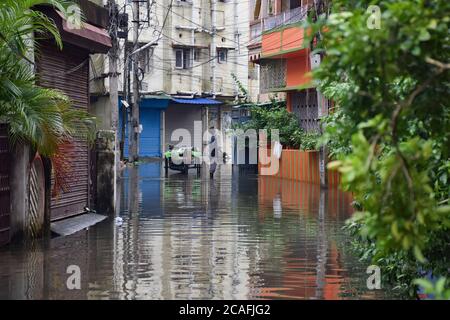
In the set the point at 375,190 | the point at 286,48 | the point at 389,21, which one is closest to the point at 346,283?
the point at 375,190

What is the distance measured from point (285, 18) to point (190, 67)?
724 inches

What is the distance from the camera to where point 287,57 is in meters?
34.3

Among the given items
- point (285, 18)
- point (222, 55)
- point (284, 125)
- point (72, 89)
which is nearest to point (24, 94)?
point (72, 89)

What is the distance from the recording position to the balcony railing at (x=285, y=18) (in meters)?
32.5

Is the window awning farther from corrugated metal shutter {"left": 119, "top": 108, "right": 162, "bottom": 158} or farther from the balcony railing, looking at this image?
corrugated metal shutter {"left": 119, "top": 108, "right": 162, "bottom": 158}

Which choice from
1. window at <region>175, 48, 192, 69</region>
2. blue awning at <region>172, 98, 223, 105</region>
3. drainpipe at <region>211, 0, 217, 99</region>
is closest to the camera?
blue awning at <region>172, 98, 223, 105</region>

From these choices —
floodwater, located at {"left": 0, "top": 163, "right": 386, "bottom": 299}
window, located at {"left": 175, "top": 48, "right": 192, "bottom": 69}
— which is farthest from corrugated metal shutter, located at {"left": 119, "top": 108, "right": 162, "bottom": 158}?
floodwater, located at {"left": 0, "top": 163, "right": 386, "bottom": 299}

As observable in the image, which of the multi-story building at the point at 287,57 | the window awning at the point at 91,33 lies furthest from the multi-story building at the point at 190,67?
the window awning at the point at 91,33

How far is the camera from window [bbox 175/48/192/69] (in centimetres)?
5181

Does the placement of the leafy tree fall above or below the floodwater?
above

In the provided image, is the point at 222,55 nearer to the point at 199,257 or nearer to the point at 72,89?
the point at 72,89

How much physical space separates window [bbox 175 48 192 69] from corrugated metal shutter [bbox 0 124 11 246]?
128 feet

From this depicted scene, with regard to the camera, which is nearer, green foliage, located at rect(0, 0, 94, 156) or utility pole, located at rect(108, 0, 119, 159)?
green foliage, located at rect(0, 0, 94, 156)

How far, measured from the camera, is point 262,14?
38281 mm
